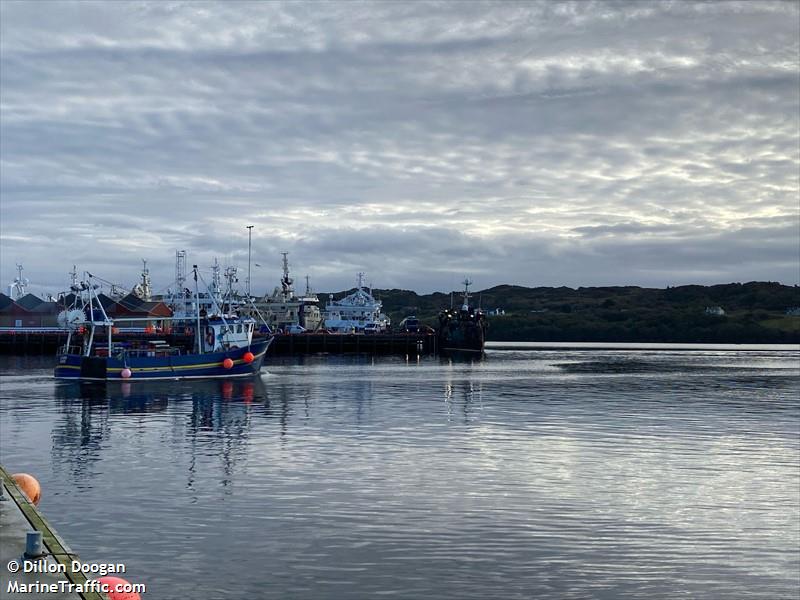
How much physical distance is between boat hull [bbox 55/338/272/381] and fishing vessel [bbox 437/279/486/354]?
8312 cm

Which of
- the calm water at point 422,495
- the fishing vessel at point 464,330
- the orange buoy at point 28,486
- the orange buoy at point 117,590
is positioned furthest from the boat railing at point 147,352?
the fishing vessel at point 464,330

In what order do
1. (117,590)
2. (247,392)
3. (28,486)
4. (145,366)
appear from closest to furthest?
(117,590)
(28,486)
(247,392)
(145,366)

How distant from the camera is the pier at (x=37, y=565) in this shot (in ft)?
38.2

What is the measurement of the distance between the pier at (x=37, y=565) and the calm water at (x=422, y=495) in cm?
485

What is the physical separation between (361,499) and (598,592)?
10821 mm

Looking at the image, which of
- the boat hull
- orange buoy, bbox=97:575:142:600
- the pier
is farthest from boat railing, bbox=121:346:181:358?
orange buoy, bbox=97:575:142:600

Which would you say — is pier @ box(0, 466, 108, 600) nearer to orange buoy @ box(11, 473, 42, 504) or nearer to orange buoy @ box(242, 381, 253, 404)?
orange buoy @ box(11, 473, 42, 504)

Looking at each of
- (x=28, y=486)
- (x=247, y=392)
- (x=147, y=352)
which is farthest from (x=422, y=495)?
(x=147, y=352)

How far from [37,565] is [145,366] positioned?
7377 cm

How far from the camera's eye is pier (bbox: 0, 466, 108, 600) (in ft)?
38.2

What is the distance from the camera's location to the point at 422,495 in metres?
30.0

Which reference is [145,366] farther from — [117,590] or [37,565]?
[37,565]

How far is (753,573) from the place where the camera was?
71.6 feet

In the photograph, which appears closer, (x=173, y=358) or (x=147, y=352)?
(x=173, y=358)
